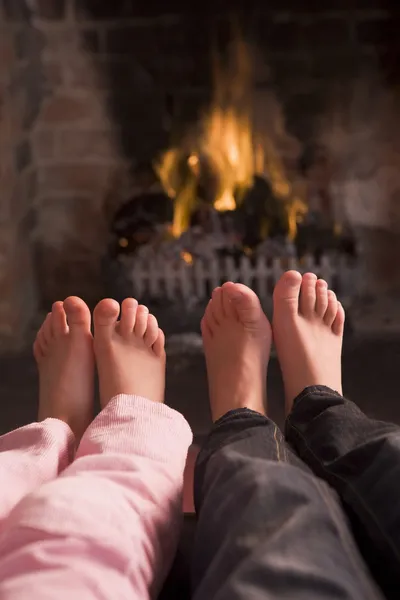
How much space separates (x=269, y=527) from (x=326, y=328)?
0.62 metres

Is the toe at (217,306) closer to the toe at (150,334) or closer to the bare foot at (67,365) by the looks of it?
the toe at (150,334)

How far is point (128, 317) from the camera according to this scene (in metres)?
1.09

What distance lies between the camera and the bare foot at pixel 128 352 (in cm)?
99

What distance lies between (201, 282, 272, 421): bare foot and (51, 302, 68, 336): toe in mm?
226

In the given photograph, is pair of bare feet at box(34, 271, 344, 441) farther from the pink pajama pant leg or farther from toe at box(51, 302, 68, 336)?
the pink pajama pant leg

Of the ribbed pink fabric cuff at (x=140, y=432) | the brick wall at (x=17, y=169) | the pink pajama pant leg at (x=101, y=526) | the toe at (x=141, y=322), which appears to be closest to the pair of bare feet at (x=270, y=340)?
the toe at (x=141, y=322)

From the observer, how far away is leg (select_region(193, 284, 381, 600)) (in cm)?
46

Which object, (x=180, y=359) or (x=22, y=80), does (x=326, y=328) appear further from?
(x=22, y=80)

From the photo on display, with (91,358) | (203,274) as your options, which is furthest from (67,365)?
(203,274)

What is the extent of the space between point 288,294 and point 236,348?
12 centimetres

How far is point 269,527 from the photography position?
1.65 ft

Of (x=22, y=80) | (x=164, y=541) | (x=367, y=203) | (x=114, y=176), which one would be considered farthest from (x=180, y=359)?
(x=164, y=541)

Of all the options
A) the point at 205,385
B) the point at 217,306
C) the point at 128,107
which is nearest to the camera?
the point at 217,306

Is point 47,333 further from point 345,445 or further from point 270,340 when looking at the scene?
point 345,445
